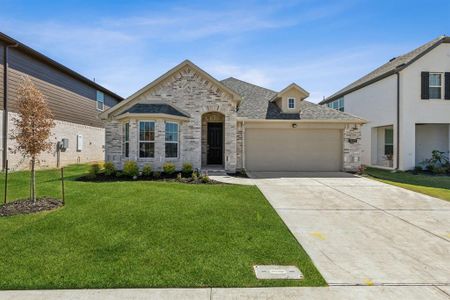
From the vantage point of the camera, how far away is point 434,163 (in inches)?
672

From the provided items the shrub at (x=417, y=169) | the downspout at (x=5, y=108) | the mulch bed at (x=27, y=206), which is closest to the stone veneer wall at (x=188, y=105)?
the downspout at (x=5, y=108)

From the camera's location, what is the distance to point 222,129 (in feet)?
53.1

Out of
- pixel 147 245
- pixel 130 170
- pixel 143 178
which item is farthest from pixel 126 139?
pixel 147 245

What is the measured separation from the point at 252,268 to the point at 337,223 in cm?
318

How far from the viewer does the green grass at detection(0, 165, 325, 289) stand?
12.5 ft

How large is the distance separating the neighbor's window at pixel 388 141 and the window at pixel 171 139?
14716 millimetres

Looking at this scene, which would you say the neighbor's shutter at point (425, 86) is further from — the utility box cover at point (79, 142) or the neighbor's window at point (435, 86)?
the utility box cover at point (79, 142)

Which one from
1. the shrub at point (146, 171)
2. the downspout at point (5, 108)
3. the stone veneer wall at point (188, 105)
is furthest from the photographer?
the stone veneer wall at point (188, 105)

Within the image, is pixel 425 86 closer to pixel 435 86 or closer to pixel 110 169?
pixel 435 86

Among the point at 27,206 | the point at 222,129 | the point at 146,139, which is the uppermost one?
the point at 222,129

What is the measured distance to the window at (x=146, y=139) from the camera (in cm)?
1333

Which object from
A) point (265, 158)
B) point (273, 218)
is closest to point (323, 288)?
point (273, 218)

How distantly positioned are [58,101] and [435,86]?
2320cm

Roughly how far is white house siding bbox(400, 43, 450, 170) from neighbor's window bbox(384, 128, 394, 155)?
2.42 m
